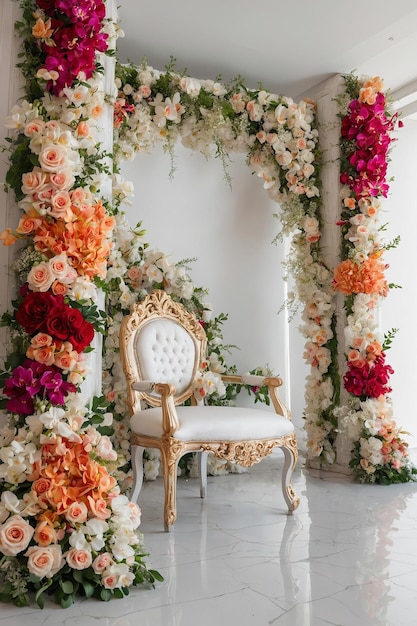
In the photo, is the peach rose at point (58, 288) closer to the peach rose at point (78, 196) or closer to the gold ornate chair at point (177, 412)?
the peach rose at point (78, 196)

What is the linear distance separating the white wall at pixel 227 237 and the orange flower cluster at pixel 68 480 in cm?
271

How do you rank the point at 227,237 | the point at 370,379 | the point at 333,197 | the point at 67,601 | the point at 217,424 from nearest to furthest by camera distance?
the point at 67,601 < the point at 217,424 < the point at 370,379 < the point at 333,197 < the point at 227,237

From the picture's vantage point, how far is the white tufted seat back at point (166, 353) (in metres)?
3.79

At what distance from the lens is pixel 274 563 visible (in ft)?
8.76

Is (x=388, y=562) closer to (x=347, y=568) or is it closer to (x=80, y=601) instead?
(x=347, y=568)

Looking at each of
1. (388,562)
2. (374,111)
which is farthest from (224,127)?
(388,562)

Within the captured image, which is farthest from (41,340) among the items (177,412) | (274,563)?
(274,563)

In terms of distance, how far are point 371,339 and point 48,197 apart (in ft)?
8.65

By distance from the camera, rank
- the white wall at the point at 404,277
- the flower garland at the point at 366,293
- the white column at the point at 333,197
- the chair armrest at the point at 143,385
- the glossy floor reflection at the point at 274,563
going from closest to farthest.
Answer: the glossy floor reflection at the point at 274,563 < the chair armrest at the point at 143,385 < the flower garland at the point at 366,293 < the white column at the point at 333,197 < the white wall at the point at 404,277

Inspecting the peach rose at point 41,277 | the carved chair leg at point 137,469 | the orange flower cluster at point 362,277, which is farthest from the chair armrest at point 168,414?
the orange flower cluster at point 362,277

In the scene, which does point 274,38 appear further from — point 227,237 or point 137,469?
point 137,469

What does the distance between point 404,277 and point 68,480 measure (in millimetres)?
4153

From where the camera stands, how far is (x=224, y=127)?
435 centimetres

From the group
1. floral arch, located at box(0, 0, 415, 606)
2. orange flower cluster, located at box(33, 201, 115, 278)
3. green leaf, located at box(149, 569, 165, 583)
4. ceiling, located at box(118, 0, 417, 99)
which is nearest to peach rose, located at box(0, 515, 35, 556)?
floral arch, located at box(0, 0, 415, 606)
